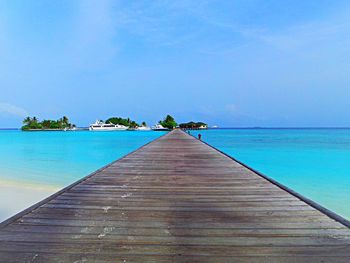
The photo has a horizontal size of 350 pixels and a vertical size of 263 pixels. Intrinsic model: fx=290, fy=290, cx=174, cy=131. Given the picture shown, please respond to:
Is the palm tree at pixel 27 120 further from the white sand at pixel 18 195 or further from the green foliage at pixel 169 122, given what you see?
the white sand at pixel 18 195

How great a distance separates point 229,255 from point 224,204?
1.29m

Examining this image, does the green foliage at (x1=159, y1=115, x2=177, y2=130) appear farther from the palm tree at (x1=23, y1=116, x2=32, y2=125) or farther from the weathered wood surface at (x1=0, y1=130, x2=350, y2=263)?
the weathered wood surface at (x1=0, y1=130, x2=350, y2=263)

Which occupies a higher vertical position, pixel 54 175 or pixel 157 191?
pixel 157 191

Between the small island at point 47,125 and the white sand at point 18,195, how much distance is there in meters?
95.6

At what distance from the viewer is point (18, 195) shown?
30.0 feet

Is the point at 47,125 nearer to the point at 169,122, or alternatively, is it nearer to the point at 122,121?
the point at 122,121

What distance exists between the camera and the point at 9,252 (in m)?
1.96

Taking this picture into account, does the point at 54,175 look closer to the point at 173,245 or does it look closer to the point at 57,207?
the point at 57,207

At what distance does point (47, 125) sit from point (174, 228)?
112367 millimetres

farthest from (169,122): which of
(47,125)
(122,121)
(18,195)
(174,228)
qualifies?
(174,228)

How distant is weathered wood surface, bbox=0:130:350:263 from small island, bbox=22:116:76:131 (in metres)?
104

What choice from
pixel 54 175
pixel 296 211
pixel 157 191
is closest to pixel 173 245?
pixel 296 211

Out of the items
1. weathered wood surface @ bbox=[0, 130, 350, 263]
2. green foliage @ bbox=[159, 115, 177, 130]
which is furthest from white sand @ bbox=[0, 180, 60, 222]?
green foliage @ bbox=[159, 115, 177, 130]

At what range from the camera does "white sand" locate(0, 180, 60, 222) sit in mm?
7702
